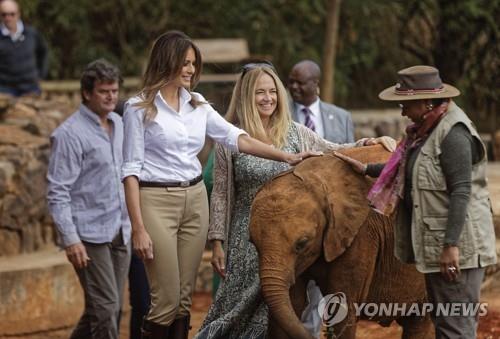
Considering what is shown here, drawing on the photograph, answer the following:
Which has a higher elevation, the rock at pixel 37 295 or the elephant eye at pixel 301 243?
the elephant eye at pixel 301 243

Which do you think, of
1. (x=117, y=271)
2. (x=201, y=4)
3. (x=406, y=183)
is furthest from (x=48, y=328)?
(x=201, y=4)

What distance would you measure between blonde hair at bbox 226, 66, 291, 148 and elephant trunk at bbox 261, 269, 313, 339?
3.53ft

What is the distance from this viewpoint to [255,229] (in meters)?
7.52

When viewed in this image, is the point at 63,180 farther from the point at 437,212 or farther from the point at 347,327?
the point at 437,212

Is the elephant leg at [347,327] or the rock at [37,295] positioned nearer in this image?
the elephant leg at [347,327]

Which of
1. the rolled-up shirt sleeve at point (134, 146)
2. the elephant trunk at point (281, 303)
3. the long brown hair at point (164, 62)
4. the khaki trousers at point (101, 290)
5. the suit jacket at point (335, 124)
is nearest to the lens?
the elephant trunk at point (281, 303)

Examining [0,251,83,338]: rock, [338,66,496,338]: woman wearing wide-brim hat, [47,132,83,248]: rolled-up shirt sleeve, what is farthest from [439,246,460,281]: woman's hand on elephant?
[0,251,83,338]: rock

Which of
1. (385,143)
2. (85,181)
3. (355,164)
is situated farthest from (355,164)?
(85,181)

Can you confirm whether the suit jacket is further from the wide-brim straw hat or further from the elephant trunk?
the wide-brim straw hat

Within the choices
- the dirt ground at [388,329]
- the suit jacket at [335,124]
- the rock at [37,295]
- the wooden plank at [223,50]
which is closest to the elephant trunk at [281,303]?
the dirt ground at [388,329]

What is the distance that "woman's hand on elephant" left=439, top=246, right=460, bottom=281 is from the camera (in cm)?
675

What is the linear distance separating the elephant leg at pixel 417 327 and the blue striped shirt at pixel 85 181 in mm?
2099

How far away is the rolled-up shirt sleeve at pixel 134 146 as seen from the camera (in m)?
7.78

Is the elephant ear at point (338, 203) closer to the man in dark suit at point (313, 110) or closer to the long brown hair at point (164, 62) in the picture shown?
the long brown hair at point (164, 62)
